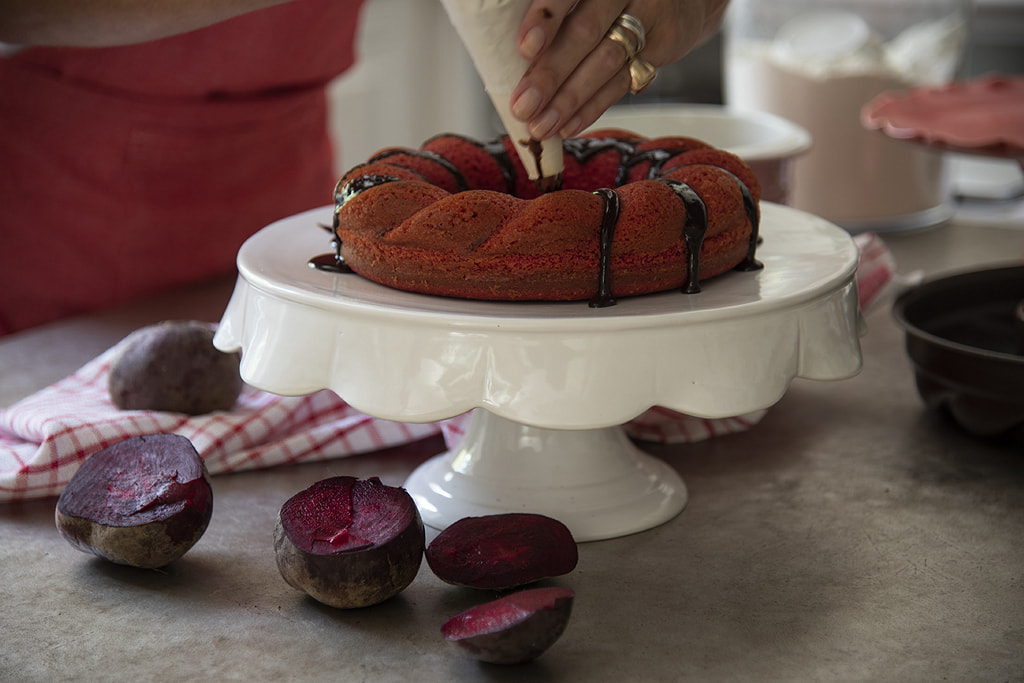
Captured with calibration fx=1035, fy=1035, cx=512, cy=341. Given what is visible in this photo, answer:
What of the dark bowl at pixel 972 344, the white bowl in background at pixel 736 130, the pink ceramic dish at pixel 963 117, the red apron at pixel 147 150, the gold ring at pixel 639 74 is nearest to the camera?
the gold ring at pixel 639 74

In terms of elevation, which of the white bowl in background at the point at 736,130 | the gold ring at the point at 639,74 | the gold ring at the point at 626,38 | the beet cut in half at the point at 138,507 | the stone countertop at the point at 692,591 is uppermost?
the gold ring at the point at 626,38

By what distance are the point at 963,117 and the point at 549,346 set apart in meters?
0.81

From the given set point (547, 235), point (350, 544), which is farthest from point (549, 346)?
point (350, 544)

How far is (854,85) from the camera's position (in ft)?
5.76

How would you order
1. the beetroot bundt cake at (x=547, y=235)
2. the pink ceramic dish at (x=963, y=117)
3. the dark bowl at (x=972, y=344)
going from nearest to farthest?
the beetroot bundt cake at (x=547, y=235) → the dark bowl at (x=972, y=344) → the pink ceramic dish at (x=963, y=117)

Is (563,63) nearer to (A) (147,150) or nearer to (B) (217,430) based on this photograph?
(B) (217,430)

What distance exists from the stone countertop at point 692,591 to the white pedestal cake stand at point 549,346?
11 centimetres

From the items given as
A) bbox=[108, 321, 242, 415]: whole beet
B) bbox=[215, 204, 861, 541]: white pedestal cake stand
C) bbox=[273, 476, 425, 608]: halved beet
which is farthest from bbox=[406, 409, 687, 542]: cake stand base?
bbox=[108, 321, 242, 415]: whole beet

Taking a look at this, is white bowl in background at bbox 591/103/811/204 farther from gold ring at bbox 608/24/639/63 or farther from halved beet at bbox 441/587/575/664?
halved beet at bbox 441/587/575/664

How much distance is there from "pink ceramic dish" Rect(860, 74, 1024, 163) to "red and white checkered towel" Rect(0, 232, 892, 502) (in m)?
0.40

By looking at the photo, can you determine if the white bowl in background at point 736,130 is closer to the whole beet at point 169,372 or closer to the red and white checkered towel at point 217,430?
the red and white checkered towel at point 217,430

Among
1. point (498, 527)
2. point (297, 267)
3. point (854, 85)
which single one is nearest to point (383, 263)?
point (297, 267)

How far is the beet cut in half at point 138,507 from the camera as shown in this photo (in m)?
0.76

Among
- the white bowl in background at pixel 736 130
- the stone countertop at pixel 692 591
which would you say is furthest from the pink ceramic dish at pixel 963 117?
the stone countertop at pixel 692 591
